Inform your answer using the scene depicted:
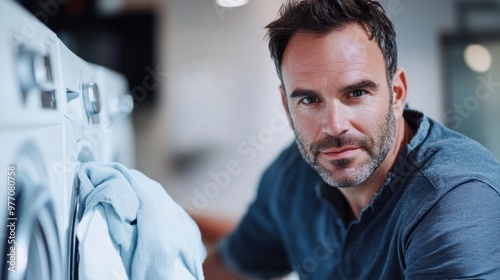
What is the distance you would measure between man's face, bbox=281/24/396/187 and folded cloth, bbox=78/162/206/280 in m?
0.27

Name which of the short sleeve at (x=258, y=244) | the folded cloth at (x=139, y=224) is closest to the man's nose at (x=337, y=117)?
the folded cloth at (x=139, y=224)

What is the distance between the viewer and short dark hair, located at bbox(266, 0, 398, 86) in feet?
2.83

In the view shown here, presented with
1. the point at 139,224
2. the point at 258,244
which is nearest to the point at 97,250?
the point at 139,224

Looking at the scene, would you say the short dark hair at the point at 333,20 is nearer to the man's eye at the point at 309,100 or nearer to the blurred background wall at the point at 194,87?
the man's eye at the point at 309,100

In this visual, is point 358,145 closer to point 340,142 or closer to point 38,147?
A: point 340,142

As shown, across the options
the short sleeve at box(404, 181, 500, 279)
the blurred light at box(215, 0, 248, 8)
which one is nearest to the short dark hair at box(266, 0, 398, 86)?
the short sleeve at box(404, 181, 500, 279)

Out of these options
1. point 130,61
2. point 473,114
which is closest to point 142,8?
point 130,61

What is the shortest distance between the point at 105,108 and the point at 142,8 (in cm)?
192

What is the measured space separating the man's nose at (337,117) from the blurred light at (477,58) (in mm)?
1645

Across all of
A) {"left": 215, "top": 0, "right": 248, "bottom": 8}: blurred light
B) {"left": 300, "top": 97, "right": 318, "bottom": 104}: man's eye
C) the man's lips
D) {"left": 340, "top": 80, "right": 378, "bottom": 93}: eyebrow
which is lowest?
the man's lips

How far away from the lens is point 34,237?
0.66 metres

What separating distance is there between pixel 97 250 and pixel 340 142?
1.35 feet

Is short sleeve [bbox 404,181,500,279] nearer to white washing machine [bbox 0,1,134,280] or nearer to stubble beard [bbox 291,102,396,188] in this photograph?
stubble beard [bbox 291,102,396,188]

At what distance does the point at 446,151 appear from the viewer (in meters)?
0.94
